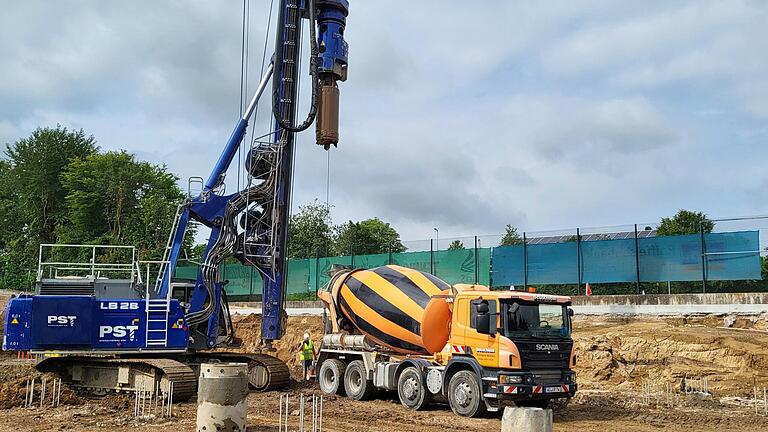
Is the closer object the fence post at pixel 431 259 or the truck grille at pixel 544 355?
the truck grille at pixel 544 355

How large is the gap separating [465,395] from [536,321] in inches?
84.8

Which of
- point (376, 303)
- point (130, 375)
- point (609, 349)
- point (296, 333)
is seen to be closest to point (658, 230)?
point (609, 349)

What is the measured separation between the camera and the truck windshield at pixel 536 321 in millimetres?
15047

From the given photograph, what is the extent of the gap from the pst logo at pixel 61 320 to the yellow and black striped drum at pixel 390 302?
6.61m

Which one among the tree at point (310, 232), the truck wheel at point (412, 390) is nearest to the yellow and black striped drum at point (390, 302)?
the truck wheel at point (412, 390)

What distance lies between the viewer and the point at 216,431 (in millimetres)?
11188

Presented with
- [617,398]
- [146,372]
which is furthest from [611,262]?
[146,372]

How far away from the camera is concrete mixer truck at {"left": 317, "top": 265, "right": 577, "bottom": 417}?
14.9 m

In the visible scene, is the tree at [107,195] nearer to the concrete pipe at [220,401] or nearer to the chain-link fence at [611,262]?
the chain-link fence at [611,262]

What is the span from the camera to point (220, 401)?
1126 cm

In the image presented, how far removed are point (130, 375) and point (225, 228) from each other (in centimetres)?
442

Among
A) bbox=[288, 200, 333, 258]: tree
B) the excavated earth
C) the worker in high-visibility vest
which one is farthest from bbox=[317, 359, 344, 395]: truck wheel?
bbox=[288, 200, 333, 258]: tree

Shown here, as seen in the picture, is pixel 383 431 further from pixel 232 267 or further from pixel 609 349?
pixel 232 267

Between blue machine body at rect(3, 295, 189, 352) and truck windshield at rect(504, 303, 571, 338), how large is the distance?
8778mm
